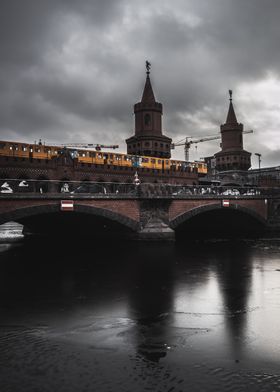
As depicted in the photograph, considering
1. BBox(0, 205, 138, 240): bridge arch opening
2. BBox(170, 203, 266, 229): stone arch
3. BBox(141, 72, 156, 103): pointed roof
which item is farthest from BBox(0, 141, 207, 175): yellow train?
BBox(170, 203, 266, 229): stone arch

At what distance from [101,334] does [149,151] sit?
7920 centimetres

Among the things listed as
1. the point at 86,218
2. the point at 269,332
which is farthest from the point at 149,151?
the point at 269,332

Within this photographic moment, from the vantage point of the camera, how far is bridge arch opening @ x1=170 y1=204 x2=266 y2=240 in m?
40.7

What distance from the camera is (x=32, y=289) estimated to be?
15438 millimetres

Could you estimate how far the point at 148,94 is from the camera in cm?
8850

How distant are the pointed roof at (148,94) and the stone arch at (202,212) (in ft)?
177

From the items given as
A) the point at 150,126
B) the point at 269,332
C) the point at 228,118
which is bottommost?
the point at 269,332

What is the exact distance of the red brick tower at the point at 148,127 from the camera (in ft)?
287

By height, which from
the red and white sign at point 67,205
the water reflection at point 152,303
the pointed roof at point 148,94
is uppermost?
the pointed roof at point 148,94

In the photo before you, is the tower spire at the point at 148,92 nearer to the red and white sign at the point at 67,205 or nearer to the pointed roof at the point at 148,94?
the pointed roof at the point at 148,94

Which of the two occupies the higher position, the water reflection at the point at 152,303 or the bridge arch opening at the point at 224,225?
the bridge arch opening at the point at 224,225

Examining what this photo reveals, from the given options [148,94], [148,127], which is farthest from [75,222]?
[148,94]

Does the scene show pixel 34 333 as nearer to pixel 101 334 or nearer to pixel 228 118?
pixel 101 334

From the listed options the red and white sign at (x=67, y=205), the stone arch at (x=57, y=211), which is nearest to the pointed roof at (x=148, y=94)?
the stone arch at (x=57, y=211)
